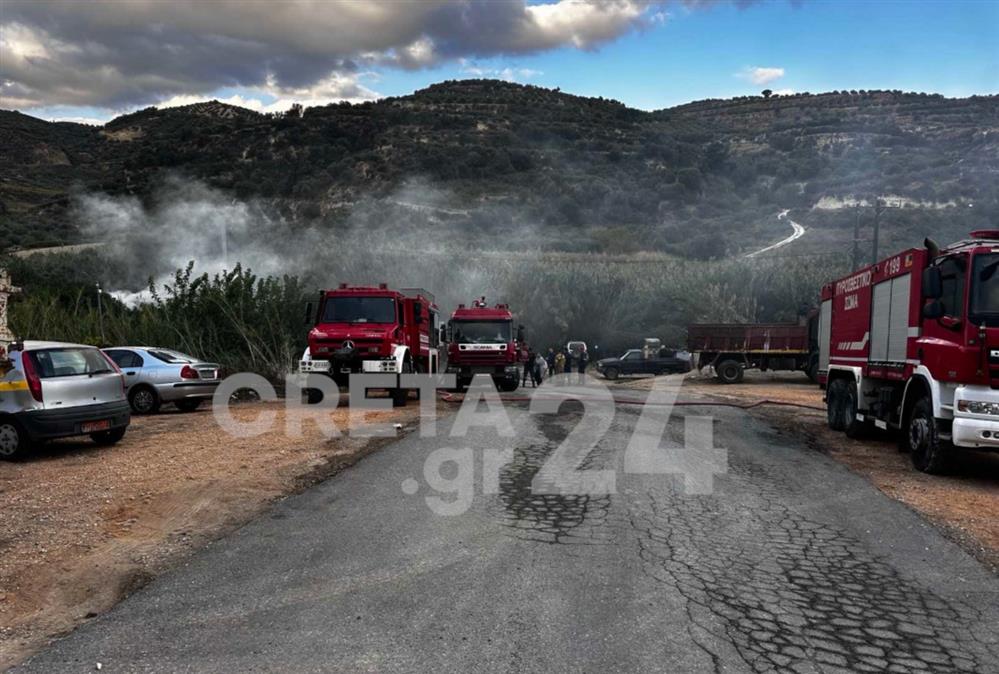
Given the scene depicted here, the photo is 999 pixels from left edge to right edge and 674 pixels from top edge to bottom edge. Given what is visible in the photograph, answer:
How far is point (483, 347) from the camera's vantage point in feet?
72.2

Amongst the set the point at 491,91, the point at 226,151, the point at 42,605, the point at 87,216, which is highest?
the point at 491,91

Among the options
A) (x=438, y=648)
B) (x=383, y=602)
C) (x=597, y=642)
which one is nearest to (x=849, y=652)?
(x=597, y=642)

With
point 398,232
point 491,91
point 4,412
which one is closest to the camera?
point 4,412

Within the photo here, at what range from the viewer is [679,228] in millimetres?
66562

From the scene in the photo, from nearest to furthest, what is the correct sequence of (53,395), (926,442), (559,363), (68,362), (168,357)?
(926,442) < (53,395) < (68,362) < (168,357) < (559,363)

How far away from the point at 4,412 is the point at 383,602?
7.26m

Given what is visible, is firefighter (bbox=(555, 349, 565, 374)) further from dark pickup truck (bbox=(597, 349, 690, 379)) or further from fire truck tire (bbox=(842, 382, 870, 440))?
fire truck tire (bbox=(842, 382, 870, 440))

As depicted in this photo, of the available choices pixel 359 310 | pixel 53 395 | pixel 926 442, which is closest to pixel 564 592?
pixel 926 442

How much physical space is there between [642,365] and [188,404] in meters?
22.4

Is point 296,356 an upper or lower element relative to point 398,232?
lower

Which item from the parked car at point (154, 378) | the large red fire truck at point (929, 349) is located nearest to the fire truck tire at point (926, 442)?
the large red fire truck at point (929, 349)

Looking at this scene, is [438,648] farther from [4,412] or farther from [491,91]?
[491,91]

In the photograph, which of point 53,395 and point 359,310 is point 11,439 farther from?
point 359,310

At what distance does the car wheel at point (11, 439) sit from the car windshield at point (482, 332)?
13.4 metres
